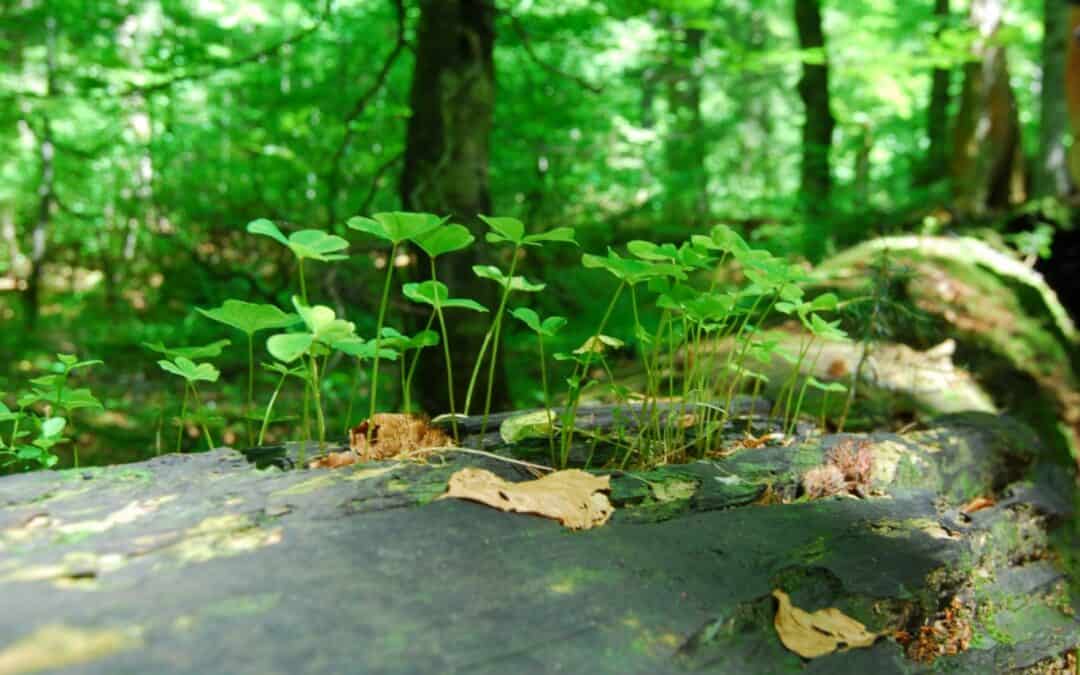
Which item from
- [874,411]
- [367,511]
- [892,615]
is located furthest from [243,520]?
[874,411]

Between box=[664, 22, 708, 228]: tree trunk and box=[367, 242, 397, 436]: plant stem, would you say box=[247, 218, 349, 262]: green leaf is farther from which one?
box=[664, 22, 708, 228]: tree trunk

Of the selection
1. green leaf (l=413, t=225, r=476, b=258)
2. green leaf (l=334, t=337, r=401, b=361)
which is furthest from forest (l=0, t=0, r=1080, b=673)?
green leaf (l=334, t=337, r=401, b=361)

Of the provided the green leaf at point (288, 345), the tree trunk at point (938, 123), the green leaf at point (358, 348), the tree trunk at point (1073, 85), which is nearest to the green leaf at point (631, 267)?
the green leaf at point (358, 348)

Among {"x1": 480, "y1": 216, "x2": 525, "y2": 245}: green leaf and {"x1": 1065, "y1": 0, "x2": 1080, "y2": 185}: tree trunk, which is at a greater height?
{"x1": 1065, "y1": 0, "x2": 1080, "y2": 185}: tree trunk

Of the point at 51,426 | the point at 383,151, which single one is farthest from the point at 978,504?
the point at 383,151

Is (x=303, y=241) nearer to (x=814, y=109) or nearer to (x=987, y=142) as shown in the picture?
(x=814, y=109)

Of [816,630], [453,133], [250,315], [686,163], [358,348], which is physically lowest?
[816,630]
